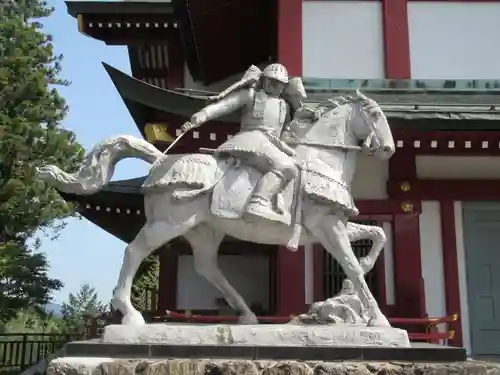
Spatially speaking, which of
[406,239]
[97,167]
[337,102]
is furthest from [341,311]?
[406,239]

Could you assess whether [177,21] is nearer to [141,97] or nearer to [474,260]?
[141,97]

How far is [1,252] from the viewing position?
1237 centimetres

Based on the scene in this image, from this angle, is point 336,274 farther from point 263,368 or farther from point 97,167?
point 97,167

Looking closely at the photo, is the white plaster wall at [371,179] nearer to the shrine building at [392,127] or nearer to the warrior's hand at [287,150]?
the shrine building at [392,127]

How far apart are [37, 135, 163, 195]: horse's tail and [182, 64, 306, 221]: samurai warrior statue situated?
0.48m

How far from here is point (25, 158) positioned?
1323 cm

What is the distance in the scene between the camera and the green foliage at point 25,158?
12516 mm

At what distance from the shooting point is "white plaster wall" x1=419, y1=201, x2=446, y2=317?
Answer: 8.28 m

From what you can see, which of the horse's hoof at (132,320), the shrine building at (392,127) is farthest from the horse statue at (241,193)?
the shrine building at (392,127)

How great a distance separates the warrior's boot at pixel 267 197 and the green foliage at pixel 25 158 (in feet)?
28.3

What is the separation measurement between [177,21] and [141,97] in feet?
12.0

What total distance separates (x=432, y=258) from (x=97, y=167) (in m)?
5.26

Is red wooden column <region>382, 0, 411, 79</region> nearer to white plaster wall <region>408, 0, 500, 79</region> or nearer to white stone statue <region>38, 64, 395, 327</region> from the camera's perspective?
white plaster wall <region>408, 0, 500, 79</region>

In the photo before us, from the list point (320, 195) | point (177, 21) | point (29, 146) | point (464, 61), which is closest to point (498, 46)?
point (464, 61)
